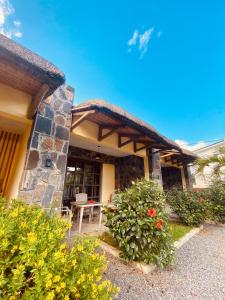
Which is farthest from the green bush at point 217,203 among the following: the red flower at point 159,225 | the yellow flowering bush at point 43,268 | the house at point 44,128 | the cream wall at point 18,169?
the cream wall at point 18,169

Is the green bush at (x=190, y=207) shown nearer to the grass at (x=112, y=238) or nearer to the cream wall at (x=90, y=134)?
the grass at (x=112, y=238)

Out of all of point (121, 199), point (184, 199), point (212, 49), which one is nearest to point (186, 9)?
point (212, 49)

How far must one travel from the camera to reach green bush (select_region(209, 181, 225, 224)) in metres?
5.60

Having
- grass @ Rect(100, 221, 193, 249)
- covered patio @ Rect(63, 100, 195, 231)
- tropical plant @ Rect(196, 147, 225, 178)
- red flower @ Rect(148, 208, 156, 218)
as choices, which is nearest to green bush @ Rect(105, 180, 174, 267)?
red flower @ Rect(148, 208, 156, 218)

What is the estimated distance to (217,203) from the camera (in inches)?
227

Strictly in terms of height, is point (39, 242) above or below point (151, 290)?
above

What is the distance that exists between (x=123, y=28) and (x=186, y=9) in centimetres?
301

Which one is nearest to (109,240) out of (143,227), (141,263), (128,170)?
(141,263)

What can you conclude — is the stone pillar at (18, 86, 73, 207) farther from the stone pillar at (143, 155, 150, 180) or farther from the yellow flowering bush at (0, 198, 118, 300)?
the stone pillar at (143, 155, 150, 180)

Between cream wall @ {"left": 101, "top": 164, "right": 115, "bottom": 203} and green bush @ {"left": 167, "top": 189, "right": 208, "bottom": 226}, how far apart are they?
267 cm

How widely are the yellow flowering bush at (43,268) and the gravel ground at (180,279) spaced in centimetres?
125

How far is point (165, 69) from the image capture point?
10961 mm

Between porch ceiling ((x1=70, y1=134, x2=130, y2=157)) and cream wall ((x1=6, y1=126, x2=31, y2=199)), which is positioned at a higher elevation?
porch ceiling ((x1=70, y1=134, x2=130, y2=157))

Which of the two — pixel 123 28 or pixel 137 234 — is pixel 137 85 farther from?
pixel 137 234
